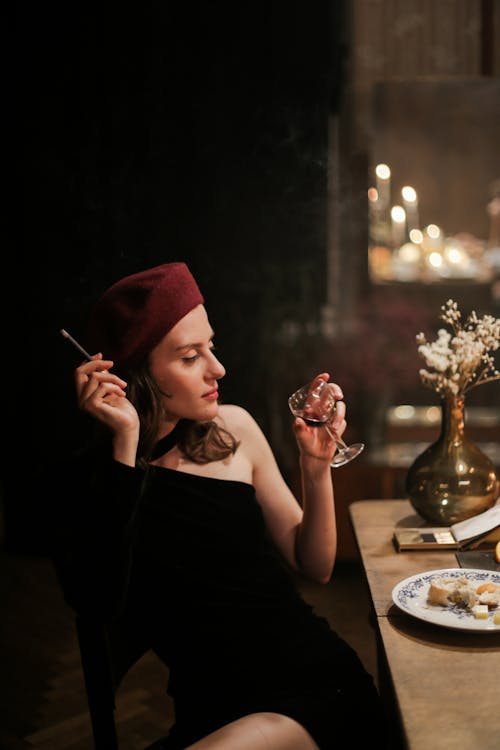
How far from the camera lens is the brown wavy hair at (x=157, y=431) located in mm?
1454

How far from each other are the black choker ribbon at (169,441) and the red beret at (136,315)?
16 cm

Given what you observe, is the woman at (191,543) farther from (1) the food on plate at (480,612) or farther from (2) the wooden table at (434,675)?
(1) the food on plate at (480,612)

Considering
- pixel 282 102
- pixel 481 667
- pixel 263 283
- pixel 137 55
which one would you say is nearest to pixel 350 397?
pixel 263 283

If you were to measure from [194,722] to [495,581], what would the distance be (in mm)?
546

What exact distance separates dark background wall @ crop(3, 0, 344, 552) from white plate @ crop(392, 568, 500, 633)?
0.80 meters

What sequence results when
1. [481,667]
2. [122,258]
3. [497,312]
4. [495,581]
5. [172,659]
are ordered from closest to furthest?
[481,667] → [495,581] → [172,659] → [122,258] → [497,312]

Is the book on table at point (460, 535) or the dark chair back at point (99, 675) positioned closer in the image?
the dark chair back at point (99, 675)

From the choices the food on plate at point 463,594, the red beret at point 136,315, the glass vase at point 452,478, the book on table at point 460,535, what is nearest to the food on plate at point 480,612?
the food on plate at point 463,594

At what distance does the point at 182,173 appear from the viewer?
2.43 m

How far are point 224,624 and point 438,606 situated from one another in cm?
37

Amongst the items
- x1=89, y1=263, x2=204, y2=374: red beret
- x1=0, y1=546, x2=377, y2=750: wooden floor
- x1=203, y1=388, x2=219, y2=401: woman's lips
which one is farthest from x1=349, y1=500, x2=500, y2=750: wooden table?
x1=0, y1=546, x2=377, y2=750: wooden floor

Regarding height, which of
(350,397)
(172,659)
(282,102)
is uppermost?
(282,102)

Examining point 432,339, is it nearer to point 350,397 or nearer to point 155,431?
point 350,397

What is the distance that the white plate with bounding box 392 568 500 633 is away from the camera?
3.84 ft
